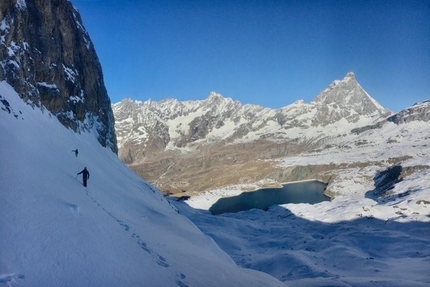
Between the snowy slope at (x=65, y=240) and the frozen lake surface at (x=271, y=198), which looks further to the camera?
the frozen lake surface at (x=271, y=198)

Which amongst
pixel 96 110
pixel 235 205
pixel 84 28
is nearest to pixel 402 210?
pixel 96 110

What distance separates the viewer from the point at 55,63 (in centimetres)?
4662

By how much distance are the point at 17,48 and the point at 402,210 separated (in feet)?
180

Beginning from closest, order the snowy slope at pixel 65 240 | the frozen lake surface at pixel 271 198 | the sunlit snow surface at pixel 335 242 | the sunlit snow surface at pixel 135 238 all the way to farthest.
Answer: the snowy slope at pixel 65 240 → the sunlit snow surface at pixel 135 238 → the sunlit snow surface at pixel 335 242 → the frozen lake surface at pixel 271 198

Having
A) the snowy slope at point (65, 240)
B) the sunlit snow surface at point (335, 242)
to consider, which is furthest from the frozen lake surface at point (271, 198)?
the snowy slope at point (65, 240)

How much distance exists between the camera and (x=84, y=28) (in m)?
63.6

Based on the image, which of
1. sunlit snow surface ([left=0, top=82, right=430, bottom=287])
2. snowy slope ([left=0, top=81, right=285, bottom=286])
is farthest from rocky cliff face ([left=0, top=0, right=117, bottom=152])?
snowy slope ([left=0, top=81, right=285, bottom=286])

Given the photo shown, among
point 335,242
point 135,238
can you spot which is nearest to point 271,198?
point 335,242

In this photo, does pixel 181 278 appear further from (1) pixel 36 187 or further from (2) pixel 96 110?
(2) pixel 96 110

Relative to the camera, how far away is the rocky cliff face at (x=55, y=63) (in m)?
34.5

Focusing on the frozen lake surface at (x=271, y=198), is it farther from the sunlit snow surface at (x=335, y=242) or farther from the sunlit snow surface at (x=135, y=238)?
the sunlit snow surface at (x=135, y=238)

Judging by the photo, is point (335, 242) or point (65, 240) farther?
point (335, 242)

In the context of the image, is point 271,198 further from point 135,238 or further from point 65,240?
point 65,240

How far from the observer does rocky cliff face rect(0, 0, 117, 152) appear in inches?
1359
